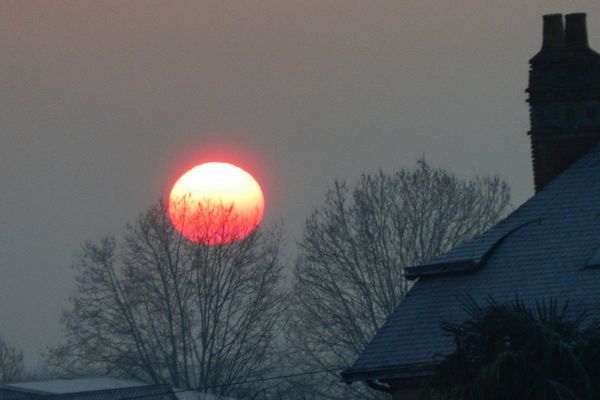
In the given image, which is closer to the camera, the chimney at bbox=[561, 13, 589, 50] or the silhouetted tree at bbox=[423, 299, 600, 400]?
the silhouetted tree at bbox=[423, 299, 600, 400]

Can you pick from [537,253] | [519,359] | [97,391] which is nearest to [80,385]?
[97,391]

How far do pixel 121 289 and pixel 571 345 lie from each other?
1872 inches

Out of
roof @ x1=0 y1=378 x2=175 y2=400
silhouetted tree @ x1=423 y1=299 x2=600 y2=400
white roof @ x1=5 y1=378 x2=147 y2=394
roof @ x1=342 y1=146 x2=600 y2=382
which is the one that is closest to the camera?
silhouetted tree @ x1=423 y1=299 x2=600 y2=400

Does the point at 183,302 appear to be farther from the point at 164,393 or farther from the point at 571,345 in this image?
the point at 571,345

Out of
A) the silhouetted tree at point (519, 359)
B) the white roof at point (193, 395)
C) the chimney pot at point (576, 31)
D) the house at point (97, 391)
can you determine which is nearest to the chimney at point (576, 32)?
the chimney pot at point (576, 31)

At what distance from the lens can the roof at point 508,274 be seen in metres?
28.4

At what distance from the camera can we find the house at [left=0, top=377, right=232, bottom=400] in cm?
6284

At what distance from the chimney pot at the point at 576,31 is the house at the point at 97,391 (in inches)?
1108

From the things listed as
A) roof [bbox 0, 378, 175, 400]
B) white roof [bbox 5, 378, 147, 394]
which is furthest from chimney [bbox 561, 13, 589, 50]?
white roof [bbox 5, 378, 147, 394]

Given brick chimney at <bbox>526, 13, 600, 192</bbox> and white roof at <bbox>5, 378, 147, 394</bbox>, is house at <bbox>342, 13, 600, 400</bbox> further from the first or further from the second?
white roof at <bbox>5, 378, 147, 394</bbox>

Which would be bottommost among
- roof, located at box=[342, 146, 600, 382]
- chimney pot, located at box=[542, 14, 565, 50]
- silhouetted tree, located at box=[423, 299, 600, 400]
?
silhouetted tree, located at box=[423, 299, 600, 400]

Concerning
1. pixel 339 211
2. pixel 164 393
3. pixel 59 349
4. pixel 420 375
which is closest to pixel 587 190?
pixel 420 375

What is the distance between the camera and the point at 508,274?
96.4 ft

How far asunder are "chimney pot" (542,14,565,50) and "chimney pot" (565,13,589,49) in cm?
17
